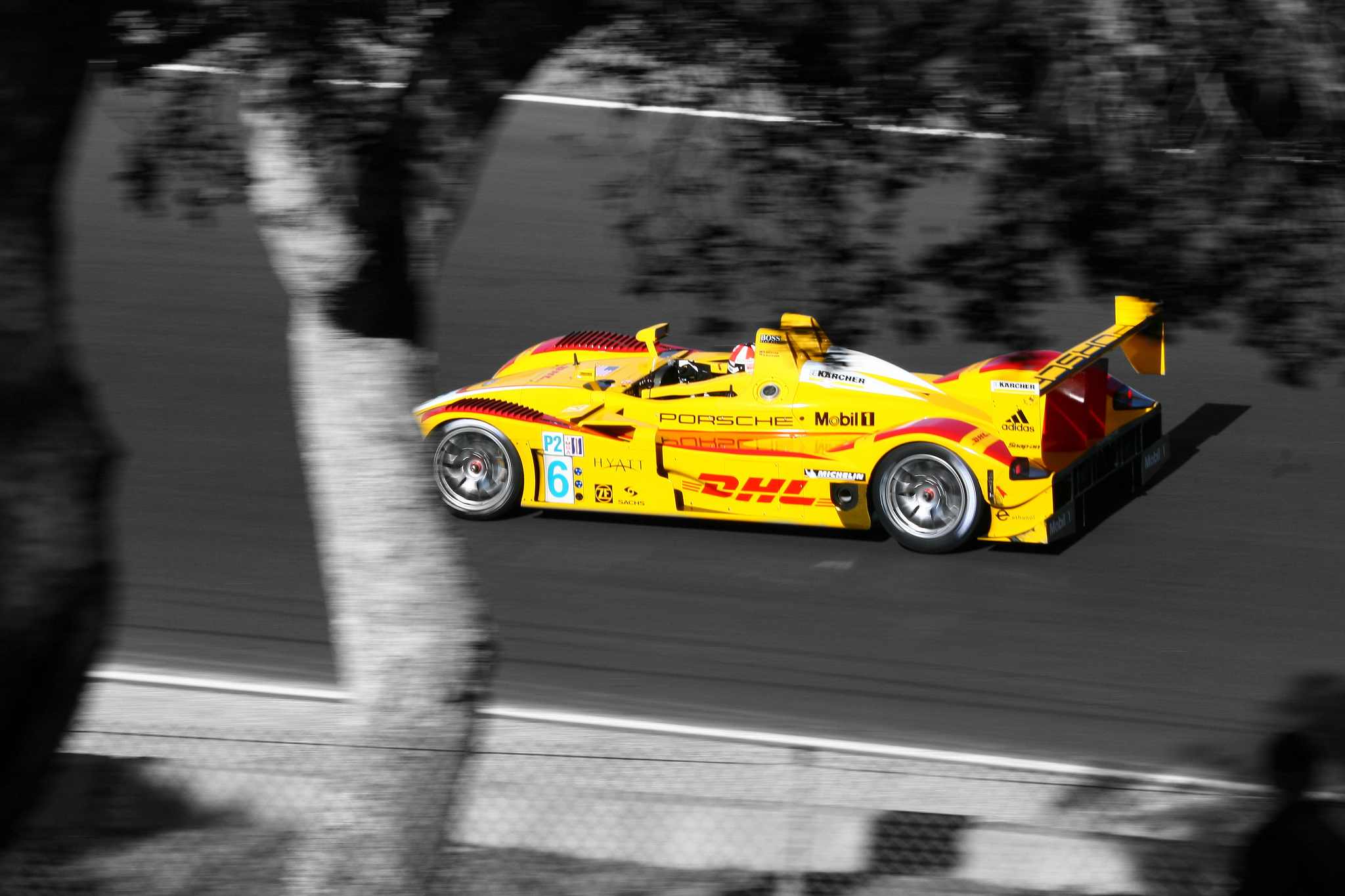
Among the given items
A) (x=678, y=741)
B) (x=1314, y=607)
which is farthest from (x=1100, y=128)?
(x=1314, y=607)

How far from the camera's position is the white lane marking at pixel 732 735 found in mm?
6426

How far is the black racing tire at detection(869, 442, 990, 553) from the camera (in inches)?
356

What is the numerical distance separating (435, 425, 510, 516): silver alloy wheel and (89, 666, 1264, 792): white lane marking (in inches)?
108

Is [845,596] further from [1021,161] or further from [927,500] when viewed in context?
[1021,161]

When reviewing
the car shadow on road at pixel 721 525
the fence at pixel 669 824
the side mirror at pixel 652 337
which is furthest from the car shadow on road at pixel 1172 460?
the fence at pixel 669 824

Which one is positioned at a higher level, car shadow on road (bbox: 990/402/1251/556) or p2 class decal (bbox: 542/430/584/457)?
p2 class decal (bbox: 542/430/584/457)

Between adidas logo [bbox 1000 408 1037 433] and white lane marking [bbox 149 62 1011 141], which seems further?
adidas logo [bbox 1000 408 1037 433]

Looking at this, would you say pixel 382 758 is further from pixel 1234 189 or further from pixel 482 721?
pixel 1234 189

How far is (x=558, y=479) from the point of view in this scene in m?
9.88

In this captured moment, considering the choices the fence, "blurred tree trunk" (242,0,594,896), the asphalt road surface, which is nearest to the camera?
"blurred tree trunk" (242,0,594,896)

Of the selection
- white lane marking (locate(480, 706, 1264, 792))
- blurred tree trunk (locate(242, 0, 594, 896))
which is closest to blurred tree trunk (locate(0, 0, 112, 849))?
blurred tree trunk (locate(242, 0, 594, 896))

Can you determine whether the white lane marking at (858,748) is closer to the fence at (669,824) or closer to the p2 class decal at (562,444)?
the fence at (669,824)

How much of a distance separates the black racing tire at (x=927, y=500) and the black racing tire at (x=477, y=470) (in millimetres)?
2536

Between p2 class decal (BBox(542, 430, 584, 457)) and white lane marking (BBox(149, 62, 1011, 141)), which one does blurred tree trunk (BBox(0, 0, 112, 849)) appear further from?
p2 class decal (BBox(542, 430, 584, 457))
